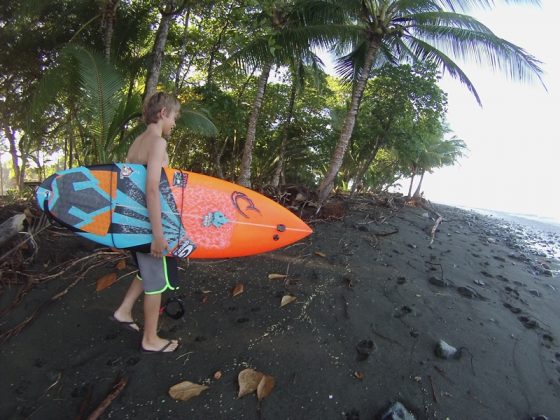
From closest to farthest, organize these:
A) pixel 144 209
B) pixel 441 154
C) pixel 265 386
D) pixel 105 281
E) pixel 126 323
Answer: pixel 265 386 → pixel 144 209 → pixel 126 323 → pixel 105 281 → pixel 441 154

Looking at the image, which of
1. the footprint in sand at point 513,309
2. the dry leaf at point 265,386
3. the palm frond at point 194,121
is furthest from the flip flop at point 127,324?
the palm frond at point 194,121

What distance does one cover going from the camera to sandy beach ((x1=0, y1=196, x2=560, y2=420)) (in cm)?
157

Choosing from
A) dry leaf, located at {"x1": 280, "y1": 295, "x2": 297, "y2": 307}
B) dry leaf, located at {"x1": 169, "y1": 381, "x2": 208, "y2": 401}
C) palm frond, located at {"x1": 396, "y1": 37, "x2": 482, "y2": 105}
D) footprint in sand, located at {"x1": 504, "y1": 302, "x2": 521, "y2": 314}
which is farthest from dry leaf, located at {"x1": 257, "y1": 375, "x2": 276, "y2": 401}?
palm frond, located at {"x1": 396, "y1": 37, "x2": 482, "y2": 105}

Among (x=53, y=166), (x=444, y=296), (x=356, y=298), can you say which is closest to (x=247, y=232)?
→ (x=356, y=298)

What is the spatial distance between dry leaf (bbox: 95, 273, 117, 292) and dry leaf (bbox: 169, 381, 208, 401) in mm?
1202

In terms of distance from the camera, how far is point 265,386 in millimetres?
1624

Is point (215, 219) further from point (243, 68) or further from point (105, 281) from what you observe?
point (243, 68)

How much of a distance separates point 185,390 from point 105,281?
1.32 meters

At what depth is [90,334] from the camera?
197cm

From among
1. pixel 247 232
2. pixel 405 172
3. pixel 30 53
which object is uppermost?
pixel 30 53

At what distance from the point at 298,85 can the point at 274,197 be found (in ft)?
13.3

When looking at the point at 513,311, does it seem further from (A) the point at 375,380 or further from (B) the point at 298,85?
(B) the point at 298,85

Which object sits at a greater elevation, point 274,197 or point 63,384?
point 274,197

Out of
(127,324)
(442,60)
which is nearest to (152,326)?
(127,324)
